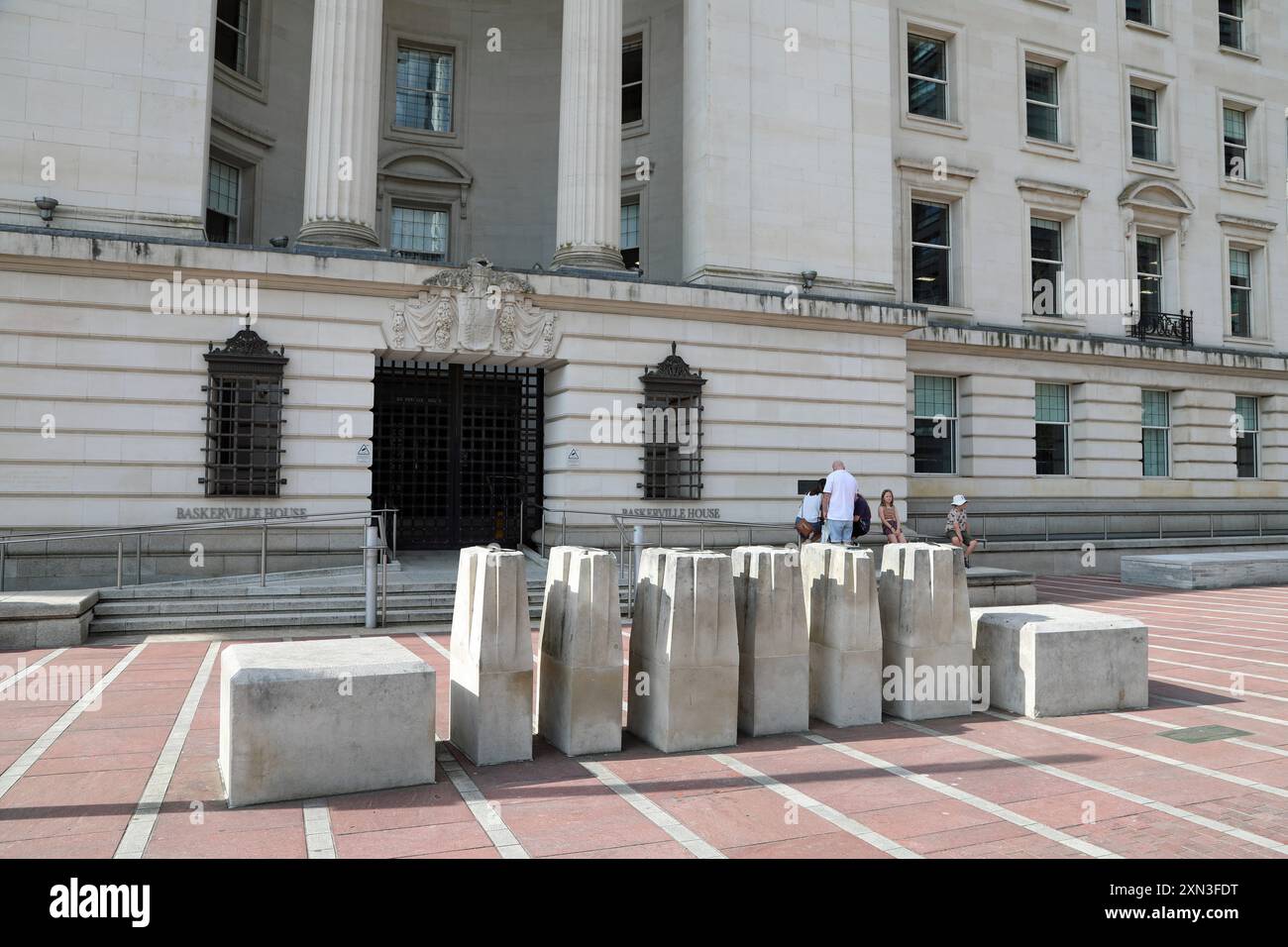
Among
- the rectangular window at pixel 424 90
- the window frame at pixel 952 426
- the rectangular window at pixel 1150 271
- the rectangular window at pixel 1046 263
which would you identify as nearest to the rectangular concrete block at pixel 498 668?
the window frame at pixel 952 426

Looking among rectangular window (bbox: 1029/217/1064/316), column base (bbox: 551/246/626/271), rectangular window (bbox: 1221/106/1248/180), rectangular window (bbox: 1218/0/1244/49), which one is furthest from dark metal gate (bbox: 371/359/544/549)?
rectangular window (bbox: 1218/0/1244/49)

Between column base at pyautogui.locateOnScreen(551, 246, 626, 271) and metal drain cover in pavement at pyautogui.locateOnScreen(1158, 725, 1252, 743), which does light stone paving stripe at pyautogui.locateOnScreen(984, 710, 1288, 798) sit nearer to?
metal drain cover in pavement at pyautogui.locateOnScreen(1158, 725, 1252, 743)

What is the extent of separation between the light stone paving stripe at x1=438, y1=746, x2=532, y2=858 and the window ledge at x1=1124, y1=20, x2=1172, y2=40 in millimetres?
31905

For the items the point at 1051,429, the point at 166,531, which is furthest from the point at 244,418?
the point at 1051,429

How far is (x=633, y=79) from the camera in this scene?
25.0m

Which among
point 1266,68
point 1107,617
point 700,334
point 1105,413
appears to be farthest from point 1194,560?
point 1266,68

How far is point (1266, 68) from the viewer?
3077 cm

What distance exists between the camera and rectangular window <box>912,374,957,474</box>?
80.6 ft

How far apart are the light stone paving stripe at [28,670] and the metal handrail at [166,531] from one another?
2073 mm

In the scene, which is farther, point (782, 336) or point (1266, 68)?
point (1266, 68)

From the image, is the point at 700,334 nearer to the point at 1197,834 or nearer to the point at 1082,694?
the point at 1082,694

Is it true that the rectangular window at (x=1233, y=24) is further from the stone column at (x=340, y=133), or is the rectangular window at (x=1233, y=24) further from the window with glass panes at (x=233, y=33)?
the window with glass panes at (x=233, y=33)

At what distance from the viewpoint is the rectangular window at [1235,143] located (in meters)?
30.3

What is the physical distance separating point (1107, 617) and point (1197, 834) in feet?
12.6
